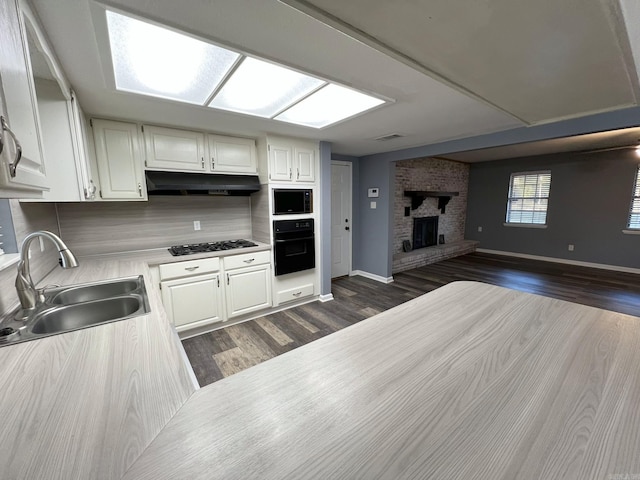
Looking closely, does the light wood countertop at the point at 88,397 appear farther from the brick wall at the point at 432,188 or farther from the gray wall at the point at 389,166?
the brick wall at the point at 432,188

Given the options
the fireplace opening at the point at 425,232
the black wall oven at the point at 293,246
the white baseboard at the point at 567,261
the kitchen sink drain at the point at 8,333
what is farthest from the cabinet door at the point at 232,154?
the white baseboard at the point at 567,261

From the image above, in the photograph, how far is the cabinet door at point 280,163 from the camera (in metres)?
2.97

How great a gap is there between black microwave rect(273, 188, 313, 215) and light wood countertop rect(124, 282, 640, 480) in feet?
7.62

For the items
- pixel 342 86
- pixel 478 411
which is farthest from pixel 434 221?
pixel 478 411

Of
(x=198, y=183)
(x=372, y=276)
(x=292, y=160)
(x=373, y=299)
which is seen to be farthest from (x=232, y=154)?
(x=372, y=276)

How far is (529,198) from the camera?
600cm

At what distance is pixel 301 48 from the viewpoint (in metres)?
1.28

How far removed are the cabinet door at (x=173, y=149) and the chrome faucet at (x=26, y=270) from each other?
5.15 feet

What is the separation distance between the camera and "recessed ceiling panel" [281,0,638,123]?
1.73 feet

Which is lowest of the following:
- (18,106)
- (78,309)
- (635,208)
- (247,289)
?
(247,289)

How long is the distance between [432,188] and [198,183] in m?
5.22

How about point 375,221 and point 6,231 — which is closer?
point 6,231

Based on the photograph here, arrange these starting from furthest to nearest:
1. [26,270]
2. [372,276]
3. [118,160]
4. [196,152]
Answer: [372,276], [196,152], [118,160], [26,270]

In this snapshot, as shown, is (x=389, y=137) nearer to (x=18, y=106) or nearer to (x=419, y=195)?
(x=419, y=195)
